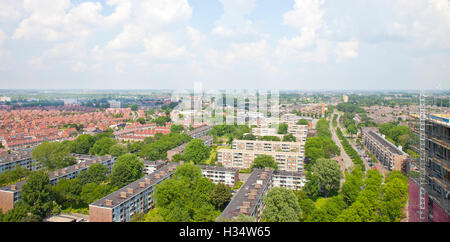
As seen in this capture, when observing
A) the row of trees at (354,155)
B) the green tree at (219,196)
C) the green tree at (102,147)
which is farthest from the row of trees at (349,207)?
the green tree at (102,147)

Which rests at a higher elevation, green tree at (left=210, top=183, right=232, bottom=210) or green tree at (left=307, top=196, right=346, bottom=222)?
green tree at (left=307, top=196, right=346, bottom=222)

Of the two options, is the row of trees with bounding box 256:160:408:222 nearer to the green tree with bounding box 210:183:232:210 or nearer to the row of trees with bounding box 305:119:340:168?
the green tree with bounding box 210:183:232:210

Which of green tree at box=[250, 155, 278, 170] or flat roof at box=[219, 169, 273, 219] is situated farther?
green tree at box=[250, 155, 278, 170]

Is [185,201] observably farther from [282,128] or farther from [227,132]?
[282,128]

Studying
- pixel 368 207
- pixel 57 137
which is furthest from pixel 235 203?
pixel 57 137

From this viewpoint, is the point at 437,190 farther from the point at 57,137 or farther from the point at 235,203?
the point at 57,137

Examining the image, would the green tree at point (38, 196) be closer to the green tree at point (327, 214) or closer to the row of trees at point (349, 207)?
the row of trees at point (349, 207)

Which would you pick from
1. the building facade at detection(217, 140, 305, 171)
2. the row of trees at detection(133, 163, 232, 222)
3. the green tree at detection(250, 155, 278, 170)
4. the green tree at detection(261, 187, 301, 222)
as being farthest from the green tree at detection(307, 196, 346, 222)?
the building facade at detection(217, 140, 305, 171)
